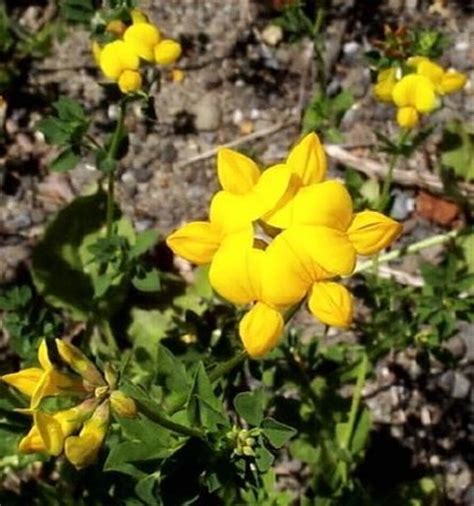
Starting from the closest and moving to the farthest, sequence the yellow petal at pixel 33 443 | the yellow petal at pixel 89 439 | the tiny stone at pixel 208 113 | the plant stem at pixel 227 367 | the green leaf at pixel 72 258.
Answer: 1. the yellow petal at pixel 89 439
2. the yellow petal at pixel 33 443
3. the plant stem at pixel 227 367
4. the green leaf at pixel 72 258
5. the tiny stone at pixel 208 113

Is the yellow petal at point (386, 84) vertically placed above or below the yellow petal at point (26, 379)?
above

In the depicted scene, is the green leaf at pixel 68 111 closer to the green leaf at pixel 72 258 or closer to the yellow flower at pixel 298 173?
the green leaf at pixel 72 258

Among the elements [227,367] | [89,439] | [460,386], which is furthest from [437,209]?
[89,439]

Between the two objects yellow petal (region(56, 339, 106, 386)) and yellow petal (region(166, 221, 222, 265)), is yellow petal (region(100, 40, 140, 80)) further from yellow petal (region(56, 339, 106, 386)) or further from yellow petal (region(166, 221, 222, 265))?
yellow petal (region(56, 339, 106, 386))

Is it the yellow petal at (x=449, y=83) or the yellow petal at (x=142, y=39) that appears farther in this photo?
the yellow petal at (x=449, y=83)

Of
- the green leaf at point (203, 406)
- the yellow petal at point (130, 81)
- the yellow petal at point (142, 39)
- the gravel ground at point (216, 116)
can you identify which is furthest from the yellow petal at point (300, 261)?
the gravel ground at point (216, 116)

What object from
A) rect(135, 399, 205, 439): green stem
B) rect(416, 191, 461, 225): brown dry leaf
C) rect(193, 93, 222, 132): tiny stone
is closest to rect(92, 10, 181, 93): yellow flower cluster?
rect(135, 399, 205, 439): green stem

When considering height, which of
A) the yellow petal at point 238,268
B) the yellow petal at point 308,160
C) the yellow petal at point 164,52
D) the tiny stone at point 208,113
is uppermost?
the yellow petal at point 308,160

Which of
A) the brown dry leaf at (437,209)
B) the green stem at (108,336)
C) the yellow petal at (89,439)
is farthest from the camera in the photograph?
the brown dry leaf at (437,209)
